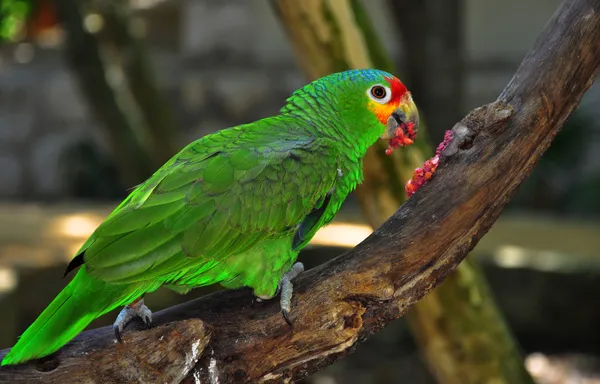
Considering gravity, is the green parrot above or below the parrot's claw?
above

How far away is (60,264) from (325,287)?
3.18 m

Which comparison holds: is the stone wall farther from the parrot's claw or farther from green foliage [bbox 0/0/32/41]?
the parrot's claw

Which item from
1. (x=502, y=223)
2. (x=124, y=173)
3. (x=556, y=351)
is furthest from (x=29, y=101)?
(x=556, y=351)

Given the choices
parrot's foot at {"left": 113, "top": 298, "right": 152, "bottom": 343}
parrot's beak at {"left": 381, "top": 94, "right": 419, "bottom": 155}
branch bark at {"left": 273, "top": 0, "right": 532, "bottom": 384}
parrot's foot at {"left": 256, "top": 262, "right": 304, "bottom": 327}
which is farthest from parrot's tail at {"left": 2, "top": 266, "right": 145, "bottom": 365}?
branch bark at {"left": 273, "top": 0, "right": 532, "bottom": 384}

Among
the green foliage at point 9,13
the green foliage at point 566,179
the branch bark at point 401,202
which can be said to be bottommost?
the green foliage at point 566,179

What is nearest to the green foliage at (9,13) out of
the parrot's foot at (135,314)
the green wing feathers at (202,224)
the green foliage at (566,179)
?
the green wing feathers at (202,224)

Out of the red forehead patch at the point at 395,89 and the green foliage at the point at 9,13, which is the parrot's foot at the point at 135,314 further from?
the green foliage at the point at 9,13

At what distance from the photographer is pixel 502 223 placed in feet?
21.9

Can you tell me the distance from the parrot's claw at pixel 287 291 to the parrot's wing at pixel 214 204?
100mm

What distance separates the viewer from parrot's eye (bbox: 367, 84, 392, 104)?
227 cm

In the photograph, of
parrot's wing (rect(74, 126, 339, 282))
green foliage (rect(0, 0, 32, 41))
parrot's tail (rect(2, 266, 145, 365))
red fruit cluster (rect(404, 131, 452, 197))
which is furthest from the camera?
green foliage (rect(0, 0, 32, 41))

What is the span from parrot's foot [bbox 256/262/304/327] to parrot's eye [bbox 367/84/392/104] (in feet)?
1.80

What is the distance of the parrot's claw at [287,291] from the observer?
206cm

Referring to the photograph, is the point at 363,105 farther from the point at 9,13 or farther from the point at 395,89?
the point at 9,13
